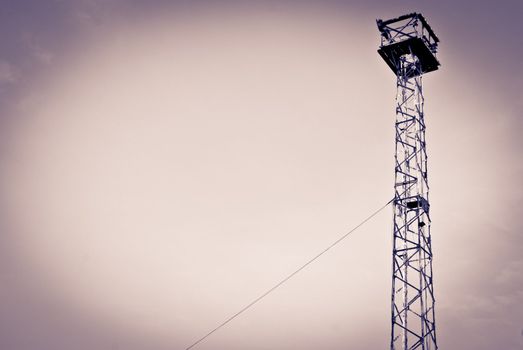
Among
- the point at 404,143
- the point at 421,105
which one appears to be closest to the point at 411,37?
the point at 421,105

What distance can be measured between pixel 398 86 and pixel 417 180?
500cm

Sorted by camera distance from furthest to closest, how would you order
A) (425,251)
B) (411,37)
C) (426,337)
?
1. (411,37)
2. (425,251)
3. (426,337)

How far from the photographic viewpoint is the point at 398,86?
2545 centimetres

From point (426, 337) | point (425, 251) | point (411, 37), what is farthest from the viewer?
point (411, 37)

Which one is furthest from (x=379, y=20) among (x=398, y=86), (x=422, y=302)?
(x=422, y=302)

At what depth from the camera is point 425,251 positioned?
22.0 metres

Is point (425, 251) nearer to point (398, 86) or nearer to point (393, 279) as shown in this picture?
point (393, 279)

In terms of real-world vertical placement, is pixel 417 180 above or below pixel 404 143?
below

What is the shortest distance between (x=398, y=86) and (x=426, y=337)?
11.6 m

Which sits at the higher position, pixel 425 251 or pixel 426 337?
pixel 425 251

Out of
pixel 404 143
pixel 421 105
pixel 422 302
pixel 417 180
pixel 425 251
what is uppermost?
pixel 421 105

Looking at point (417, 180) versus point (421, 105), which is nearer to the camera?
point (417, 180)

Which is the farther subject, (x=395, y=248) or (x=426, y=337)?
(x=395, y=248)

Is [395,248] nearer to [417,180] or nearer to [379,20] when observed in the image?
[417,180]
